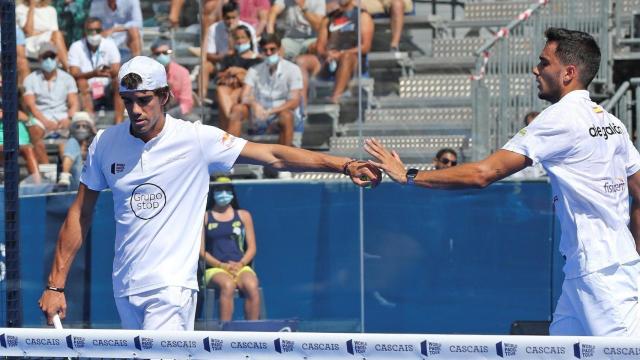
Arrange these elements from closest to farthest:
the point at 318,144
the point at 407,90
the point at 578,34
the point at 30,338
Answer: the point at 30,338 → the point at 578,34 → the point at 318,144 → the point at 407,90

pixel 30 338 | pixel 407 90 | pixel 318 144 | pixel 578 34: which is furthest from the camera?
pixel 407 90

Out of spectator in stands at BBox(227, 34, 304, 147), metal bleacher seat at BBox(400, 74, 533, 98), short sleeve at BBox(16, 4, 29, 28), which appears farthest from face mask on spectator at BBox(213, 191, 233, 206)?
short sleeve at BBox(16, 4, 29, 28)

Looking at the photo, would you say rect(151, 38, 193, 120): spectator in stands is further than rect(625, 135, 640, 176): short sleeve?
Yes

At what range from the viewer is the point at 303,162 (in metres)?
6.48

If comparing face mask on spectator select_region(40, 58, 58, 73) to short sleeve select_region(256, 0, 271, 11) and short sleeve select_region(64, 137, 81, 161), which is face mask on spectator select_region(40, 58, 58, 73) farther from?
short sleeve select_region(256, 0, 271, 11)

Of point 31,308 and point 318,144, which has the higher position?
point 318,144

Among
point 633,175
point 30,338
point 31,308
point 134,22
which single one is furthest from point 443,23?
point 30,338

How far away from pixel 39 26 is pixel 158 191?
4.65 m

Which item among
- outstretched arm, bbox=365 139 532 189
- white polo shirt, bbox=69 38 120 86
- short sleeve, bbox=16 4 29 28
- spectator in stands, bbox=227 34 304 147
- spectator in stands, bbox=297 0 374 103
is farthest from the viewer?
short sleeve, bbox=16 4 29 28

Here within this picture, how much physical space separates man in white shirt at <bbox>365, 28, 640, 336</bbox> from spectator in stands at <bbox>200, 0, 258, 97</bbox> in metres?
4.32

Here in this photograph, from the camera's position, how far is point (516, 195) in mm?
→ 9969

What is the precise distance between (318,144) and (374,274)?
116 centimetres

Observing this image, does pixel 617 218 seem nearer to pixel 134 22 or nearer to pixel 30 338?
pixel 30 338

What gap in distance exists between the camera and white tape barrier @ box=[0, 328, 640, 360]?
4965mm
